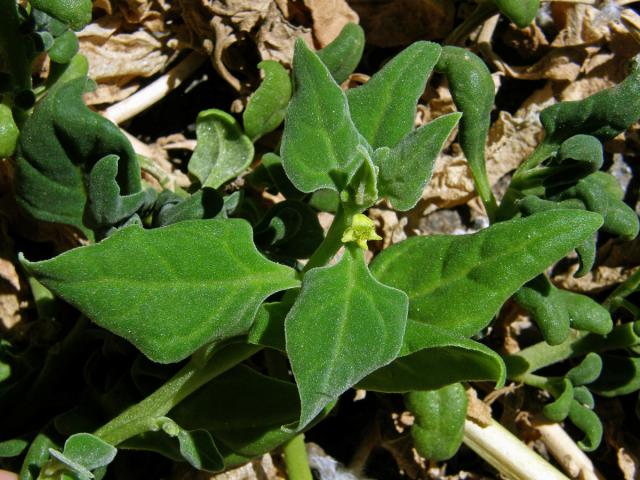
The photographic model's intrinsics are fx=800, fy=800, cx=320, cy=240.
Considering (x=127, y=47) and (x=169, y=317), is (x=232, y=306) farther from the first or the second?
(x=127, y=47)

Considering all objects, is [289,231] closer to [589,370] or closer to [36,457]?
[36,457]

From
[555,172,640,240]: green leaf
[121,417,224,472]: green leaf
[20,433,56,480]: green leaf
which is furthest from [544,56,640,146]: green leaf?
[20,433,56,480]: green leaf

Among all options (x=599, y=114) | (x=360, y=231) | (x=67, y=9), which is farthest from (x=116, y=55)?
(x=599, y=114)

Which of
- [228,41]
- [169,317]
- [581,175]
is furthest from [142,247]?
[228,41]

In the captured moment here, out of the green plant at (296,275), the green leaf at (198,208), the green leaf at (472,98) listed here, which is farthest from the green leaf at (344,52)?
the green leaf at (198,208)

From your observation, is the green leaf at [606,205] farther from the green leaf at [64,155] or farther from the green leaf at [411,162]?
the green leaf at [64,155]
